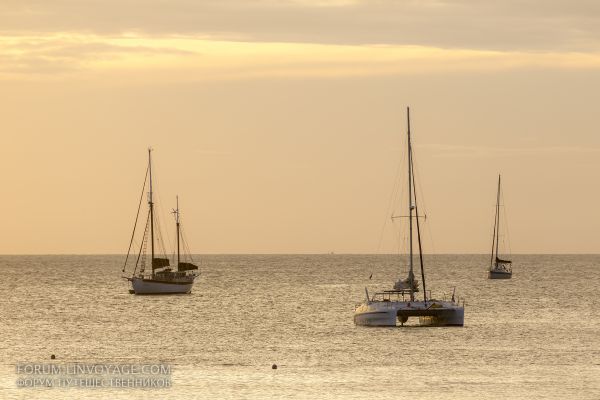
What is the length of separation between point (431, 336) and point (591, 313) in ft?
125

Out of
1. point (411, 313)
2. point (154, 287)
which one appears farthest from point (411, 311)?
point (154, 287)

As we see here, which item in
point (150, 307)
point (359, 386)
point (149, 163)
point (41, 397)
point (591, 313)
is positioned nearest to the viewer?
point (41, 397)

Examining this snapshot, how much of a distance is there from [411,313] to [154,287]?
60.1 m

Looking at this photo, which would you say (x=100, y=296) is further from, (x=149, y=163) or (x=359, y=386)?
(x=359, y=386)

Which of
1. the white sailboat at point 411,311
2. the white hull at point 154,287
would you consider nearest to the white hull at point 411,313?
the white sailboat at point 411,311

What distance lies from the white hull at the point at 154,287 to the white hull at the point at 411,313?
54.8 m

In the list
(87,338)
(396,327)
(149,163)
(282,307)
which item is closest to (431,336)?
(396,327)

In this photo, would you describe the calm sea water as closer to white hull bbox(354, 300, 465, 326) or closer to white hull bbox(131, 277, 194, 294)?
white hull bbox(354, 300, 465, 326)

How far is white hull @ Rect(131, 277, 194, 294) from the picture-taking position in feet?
510

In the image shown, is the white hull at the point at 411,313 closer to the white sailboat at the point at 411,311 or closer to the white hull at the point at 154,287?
the white sailboat at the point at 411,311

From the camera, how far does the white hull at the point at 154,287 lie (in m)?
156

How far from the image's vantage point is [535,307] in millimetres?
139125

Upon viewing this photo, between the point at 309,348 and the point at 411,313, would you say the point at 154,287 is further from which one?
the point at 309,348

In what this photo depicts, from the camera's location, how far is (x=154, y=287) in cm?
15562
